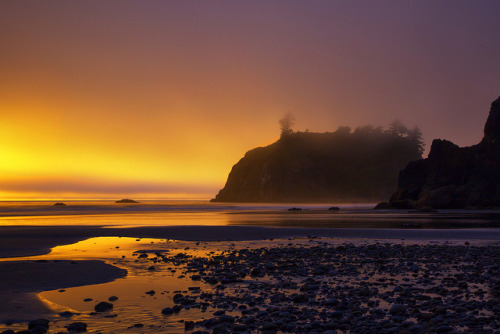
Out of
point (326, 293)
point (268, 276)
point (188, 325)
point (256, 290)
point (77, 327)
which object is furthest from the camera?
point (268, 276)

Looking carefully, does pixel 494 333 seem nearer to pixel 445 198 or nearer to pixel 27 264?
pixel 27 264

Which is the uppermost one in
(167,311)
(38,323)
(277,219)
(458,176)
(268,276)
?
(458,176)

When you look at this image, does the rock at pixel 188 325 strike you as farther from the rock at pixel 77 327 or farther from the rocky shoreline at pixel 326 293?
the rock at pixel 77 327

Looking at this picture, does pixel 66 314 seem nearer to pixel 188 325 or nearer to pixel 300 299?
pixel 188 325

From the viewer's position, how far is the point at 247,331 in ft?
26.1

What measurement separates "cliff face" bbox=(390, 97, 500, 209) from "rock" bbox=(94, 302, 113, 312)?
8486 centimetres

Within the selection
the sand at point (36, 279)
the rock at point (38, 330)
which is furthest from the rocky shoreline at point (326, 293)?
the sand at point (36, 279)

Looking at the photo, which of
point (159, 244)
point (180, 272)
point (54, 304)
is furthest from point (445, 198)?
point (54, 304)

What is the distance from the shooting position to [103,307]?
9.70 m

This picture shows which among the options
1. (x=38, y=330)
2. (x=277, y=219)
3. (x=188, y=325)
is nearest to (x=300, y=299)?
(x=188, y=325)

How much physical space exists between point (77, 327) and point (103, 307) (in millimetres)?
1545

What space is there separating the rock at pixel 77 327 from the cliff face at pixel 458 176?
8629 cm

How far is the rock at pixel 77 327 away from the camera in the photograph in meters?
8.12

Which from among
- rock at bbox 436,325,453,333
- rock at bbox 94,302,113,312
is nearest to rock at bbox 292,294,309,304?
rock at bbox 436,325,453,333
